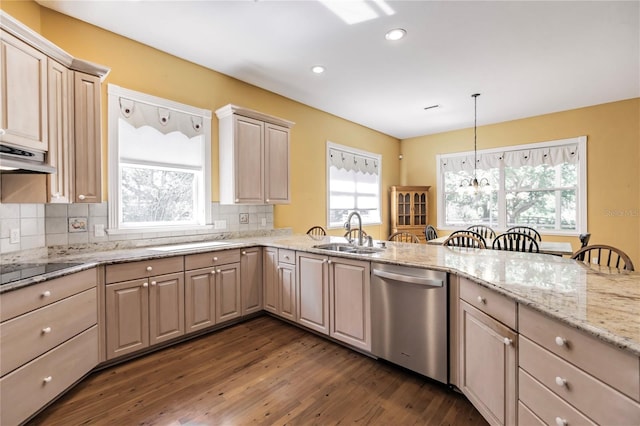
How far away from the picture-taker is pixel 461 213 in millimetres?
6359

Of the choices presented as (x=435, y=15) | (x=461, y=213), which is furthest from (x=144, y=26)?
(x=461, y=213)

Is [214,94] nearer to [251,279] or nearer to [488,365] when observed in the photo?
[251,279]

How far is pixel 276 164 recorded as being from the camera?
389 centimetres

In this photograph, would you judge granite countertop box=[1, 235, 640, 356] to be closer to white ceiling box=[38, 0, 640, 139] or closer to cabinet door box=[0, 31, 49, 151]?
cabinet door box=[0, 31, 49, 151]

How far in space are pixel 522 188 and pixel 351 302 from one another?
15.9ft

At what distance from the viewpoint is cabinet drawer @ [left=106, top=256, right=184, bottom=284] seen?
91.0 inches

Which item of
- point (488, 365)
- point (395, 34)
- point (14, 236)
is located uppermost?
point (395, 34)

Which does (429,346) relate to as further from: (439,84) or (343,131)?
(343,131)

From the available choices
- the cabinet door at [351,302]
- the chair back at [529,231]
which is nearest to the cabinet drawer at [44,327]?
the cabinet door at [351,302]

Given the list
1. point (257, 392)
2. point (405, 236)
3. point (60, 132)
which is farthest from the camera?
point (405, 236)

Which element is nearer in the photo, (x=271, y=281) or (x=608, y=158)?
(x=271, y=281)

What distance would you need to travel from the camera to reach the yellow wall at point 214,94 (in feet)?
8.50

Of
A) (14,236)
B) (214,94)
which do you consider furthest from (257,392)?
(214,94)

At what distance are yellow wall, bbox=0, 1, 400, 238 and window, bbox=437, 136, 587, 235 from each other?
1652mm
